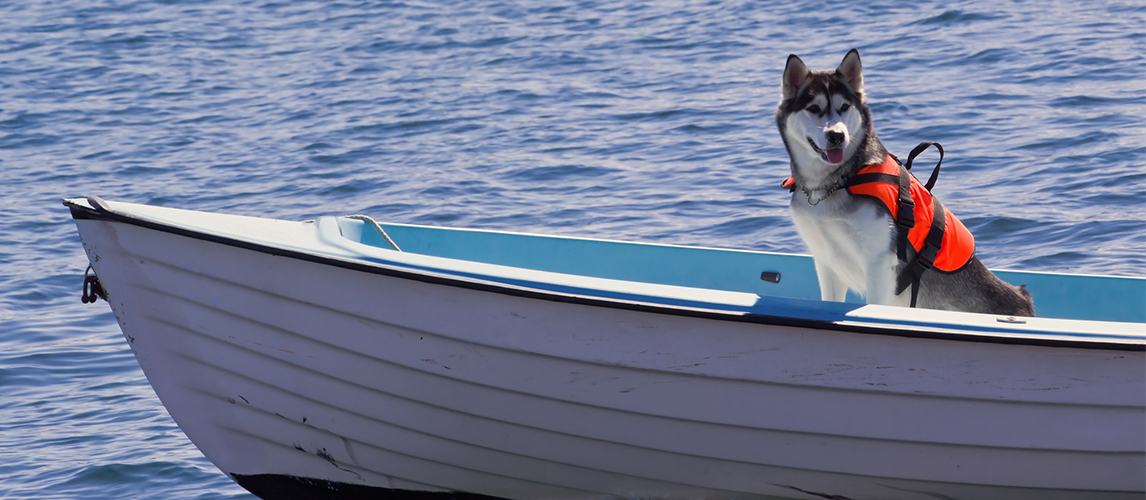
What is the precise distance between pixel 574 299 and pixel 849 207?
104 cm

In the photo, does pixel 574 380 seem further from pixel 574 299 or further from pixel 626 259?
pixel 626 259

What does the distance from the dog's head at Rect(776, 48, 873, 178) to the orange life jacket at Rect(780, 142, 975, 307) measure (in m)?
0.12

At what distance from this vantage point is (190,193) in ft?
31.2

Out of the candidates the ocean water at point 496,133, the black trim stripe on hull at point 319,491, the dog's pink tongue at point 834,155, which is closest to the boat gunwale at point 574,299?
the dog's pink tongue at point 834,155

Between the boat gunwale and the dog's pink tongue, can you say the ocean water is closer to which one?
the boat gunwale

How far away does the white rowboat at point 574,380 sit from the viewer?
10.6 feet

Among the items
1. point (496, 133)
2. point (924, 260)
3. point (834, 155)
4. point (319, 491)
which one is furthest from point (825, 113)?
point (496, 133)

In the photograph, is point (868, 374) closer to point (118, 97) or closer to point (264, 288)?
point (264, 288)

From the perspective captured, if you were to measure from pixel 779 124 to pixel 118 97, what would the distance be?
39.6ft

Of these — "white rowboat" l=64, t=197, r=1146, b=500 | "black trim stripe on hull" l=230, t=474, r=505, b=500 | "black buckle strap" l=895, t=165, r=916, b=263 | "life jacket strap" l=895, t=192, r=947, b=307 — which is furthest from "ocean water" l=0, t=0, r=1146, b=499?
"black buckle strap" l=895, t=165, r=916, b=263

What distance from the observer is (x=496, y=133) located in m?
10.8

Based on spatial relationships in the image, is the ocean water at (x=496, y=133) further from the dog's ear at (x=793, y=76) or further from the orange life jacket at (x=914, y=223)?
the dog's ear at (x=793, y=76)

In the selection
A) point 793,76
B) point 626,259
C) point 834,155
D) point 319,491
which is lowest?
point 319,491

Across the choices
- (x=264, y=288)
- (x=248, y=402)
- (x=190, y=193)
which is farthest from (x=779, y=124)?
(x=190, y=193)
